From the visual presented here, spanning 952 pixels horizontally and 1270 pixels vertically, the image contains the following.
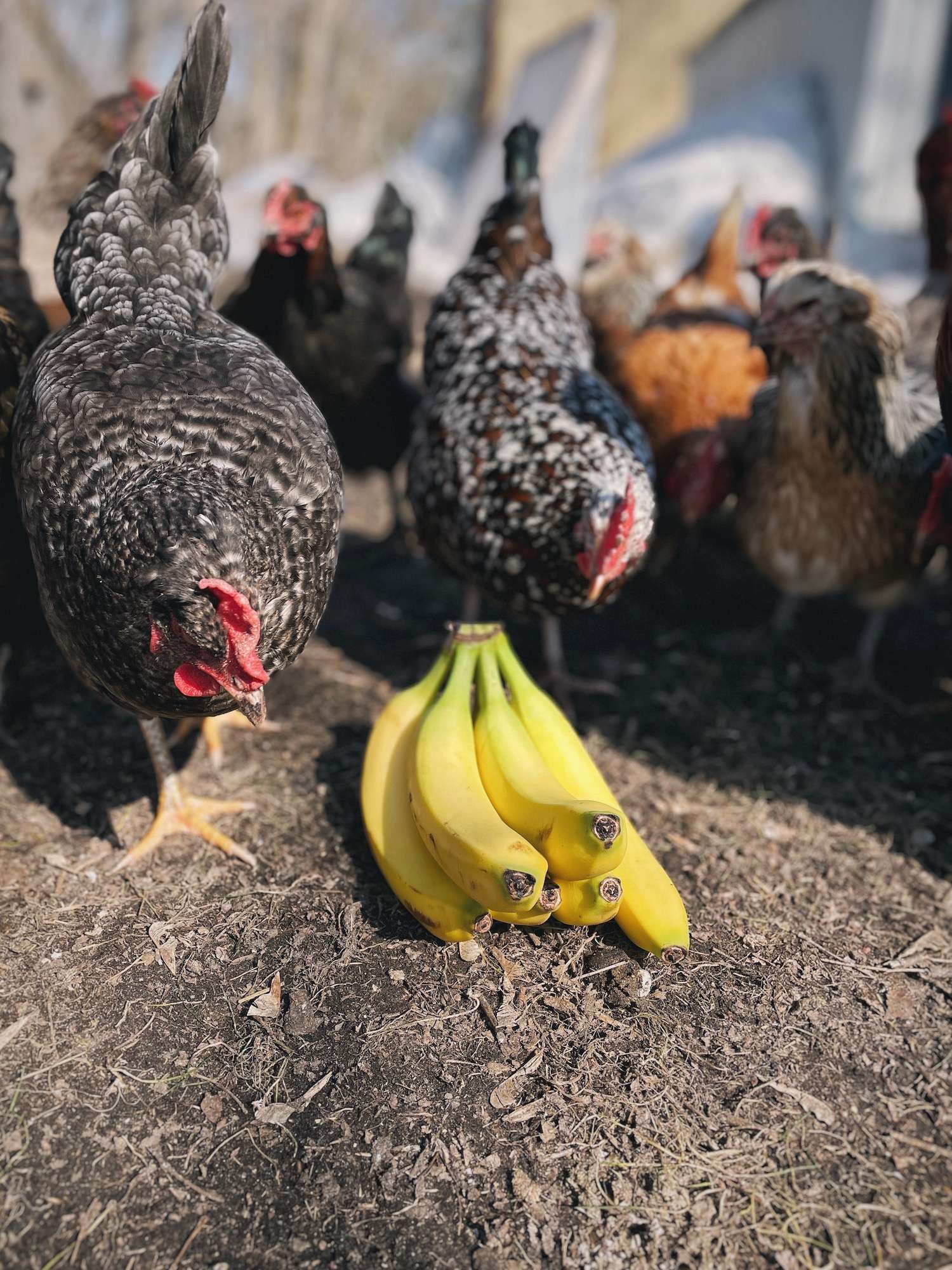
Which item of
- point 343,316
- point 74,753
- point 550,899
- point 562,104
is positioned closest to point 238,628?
point 550,899

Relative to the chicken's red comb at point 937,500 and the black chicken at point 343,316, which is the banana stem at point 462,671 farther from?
the black chicken at point 343,316

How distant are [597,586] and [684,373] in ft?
5.81

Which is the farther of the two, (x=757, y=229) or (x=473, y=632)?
(x=757, y=229)

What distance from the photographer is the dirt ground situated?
1495mm

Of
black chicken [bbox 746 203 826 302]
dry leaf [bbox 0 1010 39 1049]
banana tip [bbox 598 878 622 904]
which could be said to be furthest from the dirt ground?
black chicken [bbox 746 203 826 302]

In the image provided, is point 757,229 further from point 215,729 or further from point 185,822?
point 185,822

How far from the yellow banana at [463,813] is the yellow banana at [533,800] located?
44 millimetres

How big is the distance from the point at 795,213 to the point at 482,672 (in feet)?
10.1

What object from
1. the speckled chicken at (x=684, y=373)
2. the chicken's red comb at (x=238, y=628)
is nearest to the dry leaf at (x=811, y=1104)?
the chicken's red comb at (x=238, y=628)

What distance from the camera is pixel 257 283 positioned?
11.9 ft

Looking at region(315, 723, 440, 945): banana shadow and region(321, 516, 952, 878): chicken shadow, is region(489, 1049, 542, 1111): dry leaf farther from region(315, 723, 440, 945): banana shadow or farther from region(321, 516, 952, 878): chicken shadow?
region(321, 516, 952, 878): chicken shadow

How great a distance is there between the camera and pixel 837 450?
2932 millimetres

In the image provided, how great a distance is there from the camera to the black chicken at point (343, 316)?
11.7ft

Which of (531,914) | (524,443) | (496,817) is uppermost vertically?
(524,443)
